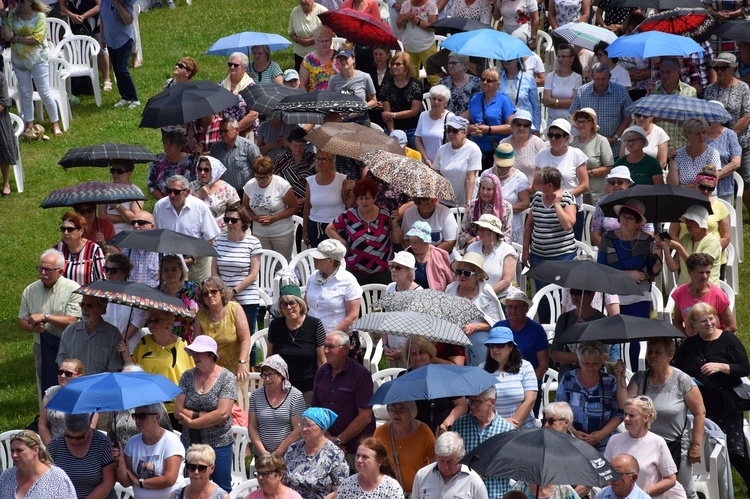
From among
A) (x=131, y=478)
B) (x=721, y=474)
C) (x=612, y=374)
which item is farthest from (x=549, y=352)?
(x=131, y=478)

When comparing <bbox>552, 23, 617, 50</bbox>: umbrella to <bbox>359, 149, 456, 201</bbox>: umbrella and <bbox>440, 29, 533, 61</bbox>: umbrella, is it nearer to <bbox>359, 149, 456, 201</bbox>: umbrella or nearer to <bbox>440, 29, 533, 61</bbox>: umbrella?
<bbox>440, 29, 533, 61</bbox>: umbrella

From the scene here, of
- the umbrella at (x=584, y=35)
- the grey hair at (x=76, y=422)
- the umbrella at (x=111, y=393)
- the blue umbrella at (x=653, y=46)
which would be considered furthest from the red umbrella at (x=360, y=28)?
the grey hair at (x=76, y=422)

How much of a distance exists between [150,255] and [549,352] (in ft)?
11.8

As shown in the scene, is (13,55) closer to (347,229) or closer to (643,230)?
(347,229)

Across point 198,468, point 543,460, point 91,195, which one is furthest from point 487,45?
point 543,460

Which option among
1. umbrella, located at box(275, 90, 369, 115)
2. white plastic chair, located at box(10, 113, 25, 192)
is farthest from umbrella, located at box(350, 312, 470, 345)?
white plastic chair, located at box(10, 113, 25, 192)

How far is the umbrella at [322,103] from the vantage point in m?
13.8

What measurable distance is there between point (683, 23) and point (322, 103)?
14.7 ft

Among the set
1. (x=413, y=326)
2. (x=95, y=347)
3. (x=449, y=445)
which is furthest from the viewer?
(x=95, y=347)

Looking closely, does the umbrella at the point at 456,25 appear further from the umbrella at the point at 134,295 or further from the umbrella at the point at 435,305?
the umbrella at the point at 134,295

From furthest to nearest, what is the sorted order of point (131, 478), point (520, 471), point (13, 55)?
point (13, 55)
point (131, 478)
point (520, 471)

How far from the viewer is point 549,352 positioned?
35.3 feet

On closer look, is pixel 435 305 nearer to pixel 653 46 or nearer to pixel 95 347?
pixel 95 347

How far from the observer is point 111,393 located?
30.5 ft
